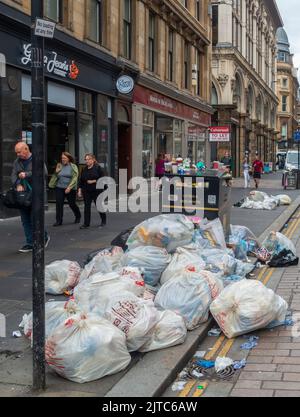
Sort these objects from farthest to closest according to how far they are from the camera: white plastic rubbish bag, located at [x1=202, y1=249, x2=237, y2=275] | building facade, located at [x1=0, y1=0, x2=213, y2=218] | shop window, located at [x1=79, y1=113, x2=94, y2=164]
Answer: shop window, located at [x1=79, y1=113, x2=94, y2=164] → building facade, located at [x1=0, y1=0, x2=213, y2=218] → white plastic rubbish bag, located at [x1=202, y1=249, x2=237, y2=275]

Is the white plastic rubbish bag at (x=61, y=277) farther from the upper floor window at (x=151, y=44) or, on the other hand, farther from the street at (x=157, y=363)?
the upper floor window at (x=151, y=44)

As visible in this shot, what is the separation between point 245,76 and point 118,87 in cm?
3088

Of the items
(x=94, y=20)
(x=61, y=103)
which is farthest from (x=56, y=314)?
(x=94, y=20)

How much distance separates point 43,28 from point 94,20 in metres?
14.8

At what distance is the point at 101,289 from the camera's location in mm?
5312

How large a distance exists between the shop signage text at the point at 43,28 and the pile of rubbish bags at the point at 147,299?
6.98 ft

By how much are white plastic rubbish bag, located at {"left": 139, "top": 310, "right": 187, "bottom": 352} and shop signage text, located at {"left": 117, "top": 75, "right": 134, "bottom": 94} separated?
14664 mm

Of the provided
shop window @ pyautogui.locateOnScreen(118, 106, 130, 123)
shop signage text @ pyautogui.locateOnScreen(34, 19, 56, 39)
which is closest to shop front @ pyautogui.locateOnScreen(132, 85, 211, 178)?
shop window @ pyautogui.locateOnScreen(118, 106, 130, 123)

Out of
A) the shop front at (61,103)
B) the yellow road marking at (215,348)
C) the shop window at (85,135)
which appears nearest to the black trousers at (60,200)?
the shop front at (61,103)

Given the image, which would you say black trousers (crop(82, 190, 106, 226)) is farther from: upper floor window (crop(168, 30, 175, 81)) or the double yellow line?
upper floor window (crop(168, 30, 175, 81))

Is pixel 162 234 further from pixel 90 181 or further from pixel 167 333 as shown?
pixel 90 181

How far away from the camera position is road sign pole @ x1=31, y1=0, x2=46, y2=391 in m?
3.89

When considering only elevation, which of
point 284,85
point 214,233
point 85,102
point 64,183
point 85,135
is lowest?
point 214,233

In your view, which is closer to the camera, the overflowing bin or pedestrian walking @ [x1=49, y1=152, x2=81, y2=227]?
the overflowing bin
